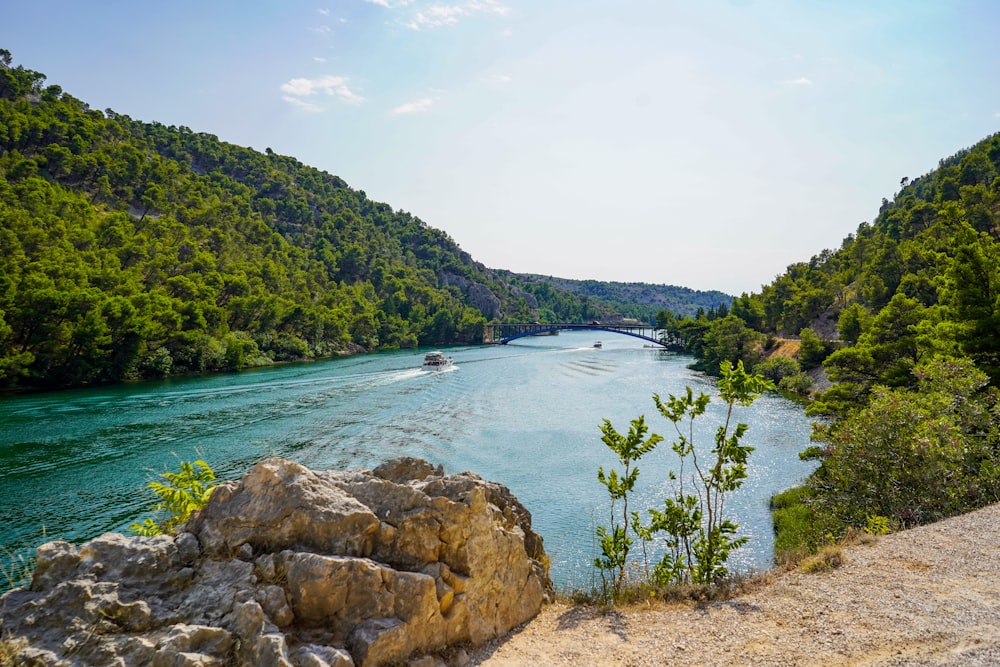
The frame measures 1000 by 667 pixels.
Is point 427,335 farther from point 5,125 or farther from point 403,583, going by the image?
point 403,583

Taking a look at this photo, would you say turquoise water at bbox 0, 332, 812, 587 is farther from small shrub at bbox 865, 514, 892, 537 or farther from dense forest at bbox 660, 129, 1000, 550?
Answer: small shrub at bbox 865, 514, 892, 537

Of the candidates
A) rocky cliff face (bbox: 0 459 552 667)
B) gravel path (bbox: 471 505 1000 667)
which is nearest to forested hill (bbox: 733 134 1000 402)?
gravel path (bbox: 471 505 1000 667)

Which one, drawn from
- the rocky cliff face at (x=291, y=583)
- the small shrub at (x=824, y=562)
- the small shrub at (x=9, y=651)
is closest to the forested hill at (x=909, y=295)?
the small shrub at (x=824, y=562)

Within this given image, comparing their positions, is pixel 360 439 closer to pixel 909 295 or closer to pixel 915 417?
pixel 915 417

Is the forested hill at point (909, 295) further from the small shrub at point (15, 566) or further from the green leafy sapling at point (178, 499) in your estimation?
the small shrub at point (15, 566)

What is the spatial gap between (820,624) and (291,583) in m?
6.02

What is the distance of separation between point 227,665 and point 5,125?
318 feet

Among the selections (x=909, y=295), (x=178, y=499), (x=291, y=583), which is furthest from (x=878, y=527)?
(x=909, y=295)

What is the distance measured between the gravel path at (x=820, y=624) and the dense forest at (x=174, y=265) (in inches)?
1705

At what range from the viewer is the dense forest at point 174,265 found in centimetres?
4075

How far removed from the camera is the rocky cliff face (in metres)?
5.09

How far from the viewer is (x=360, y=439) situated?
2919 cm

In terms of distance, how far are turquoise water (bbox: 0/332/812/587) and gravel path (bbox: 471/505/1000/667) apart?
7.51 metres

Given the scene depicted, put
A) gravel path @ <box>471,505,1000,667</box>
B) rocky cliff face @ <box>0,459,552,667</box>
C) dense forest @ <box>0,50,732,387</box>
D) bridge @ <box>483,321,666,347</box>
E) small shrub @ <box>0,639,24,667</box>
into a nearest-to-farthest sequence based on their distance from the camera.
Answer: small shrub @ <box>0,639,24,667</box>, rocky cliff face @ <box>0,459,552,667</box>, gravel path @ <box>471,505,1000,667</box>, dense forest @ <box>0,50,732,387</box>, bridge @ <box>483,321,666,347</box>
